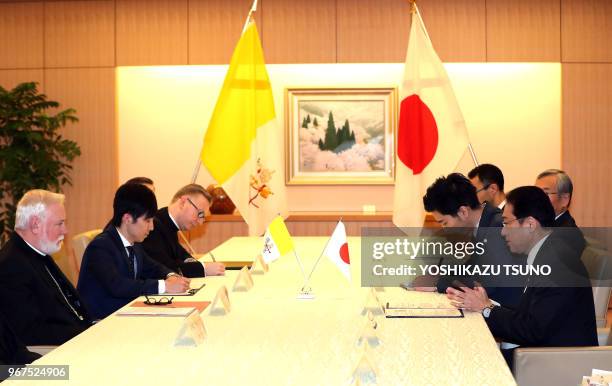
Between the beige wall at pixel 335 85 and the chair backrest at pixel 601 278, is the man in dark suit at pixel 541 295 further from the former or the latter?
the beige wall at pixel 335 85

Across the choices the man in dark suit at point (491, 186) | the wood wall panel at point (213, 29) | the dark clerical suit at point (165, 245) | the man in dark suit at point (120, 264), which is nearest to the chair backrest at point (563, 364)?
the man in dark suit at point (120, 264)

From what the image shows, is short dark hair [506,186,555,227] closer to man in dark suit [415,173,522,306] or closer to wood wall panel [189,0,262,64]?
man in dark suit [415,173,522,306]

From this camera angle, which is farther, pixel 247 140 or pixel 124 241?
pixel 247 140

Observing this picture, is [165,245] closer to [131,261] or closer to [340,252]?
[131,261]

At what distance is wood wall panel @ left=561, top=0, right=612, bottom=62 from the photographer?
766 centimetres

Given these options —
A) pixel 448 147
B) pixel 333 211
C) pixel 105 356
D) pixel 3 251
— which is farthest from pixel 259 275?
pixel 333 211

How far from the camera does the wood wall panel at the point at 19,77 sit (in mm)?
7949

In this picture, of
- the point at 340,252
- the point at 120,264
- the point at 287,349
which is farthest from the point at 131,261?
the point at 287,349

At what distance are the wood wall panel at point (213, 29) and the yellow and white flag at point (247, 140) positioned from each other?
107 centimetres

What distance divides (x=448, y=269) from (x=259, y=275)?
3.60 feet

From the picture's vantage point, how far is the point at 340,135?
7973 millimetres

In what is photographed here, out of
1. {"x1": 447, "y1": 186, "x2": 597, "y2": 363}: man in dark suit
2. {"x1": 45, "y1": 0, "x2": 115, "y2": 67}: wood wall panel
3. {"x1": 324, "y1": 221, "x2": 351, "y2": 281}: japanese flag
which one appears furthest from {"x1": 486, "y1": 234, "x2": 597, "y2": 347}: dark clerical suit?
{"x1": 45, "y1": 0, "x2": 115, "y2": 67}: wood wall panel

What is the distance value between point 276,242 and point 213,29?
4.24m

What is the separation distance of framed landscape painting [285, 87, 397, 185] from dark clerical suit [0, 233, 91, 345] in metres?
4.66
